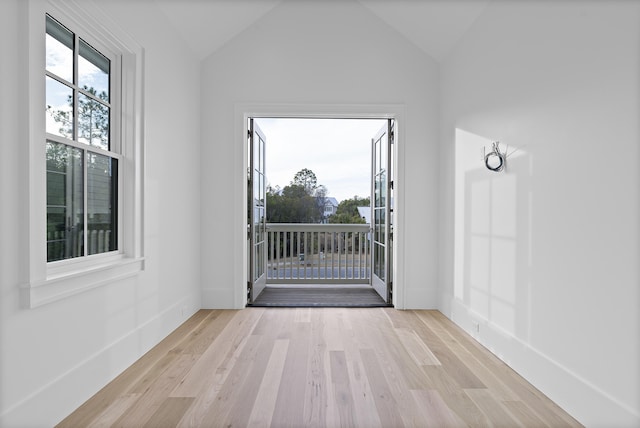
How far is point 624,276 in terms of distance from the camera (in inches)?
62.4

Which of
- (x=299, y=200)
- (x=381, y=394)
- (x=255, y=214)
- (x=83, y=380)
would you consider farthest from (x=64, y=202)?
(x=299, y=200)

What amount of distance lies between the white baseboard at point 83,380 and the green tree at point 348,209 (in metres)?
4.62

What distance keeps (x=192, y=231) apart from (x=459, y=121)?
8.59 feet

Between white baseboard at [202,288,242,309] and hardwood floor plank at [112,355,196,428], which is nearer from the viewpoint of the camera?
hardwood floor plank at [112,355,196,428]

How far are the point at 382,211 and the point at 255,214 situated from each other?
147cm

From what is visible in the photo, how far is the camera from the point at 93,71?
2.23m

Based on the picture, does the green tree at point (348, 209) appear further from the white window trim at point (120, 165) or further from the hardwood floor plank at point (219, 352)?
the white window trim at point (120, 165)

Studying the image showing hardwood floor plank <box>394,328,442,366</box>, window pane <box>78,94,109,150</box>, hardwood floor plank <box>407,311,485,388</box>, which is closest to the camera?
window pane <box>78,94,109,150</box>

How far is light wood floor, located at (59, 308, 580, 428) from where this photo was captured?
1793mm

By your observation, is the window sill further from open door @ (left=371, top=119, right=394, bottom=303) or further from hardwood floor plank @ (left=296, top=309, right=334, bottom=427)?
open door @ (left=371, top=119, right=394, bottom=303)

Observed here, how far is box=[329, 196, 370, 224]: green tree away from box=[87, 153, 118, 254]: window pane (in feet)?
16.8

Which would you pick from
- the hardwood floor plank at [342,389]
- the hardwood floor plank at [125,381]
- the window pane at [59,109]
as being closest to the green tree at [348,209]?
the hardwood floor plank at [125,381]

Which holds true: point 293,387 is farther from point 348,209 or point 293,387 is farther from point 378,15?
point 348,209

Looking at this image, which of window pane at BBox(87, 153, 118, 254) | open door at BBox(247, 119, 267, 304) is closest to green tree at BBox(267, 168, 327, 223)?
open door at BBox(247, 119, 267, 304)
